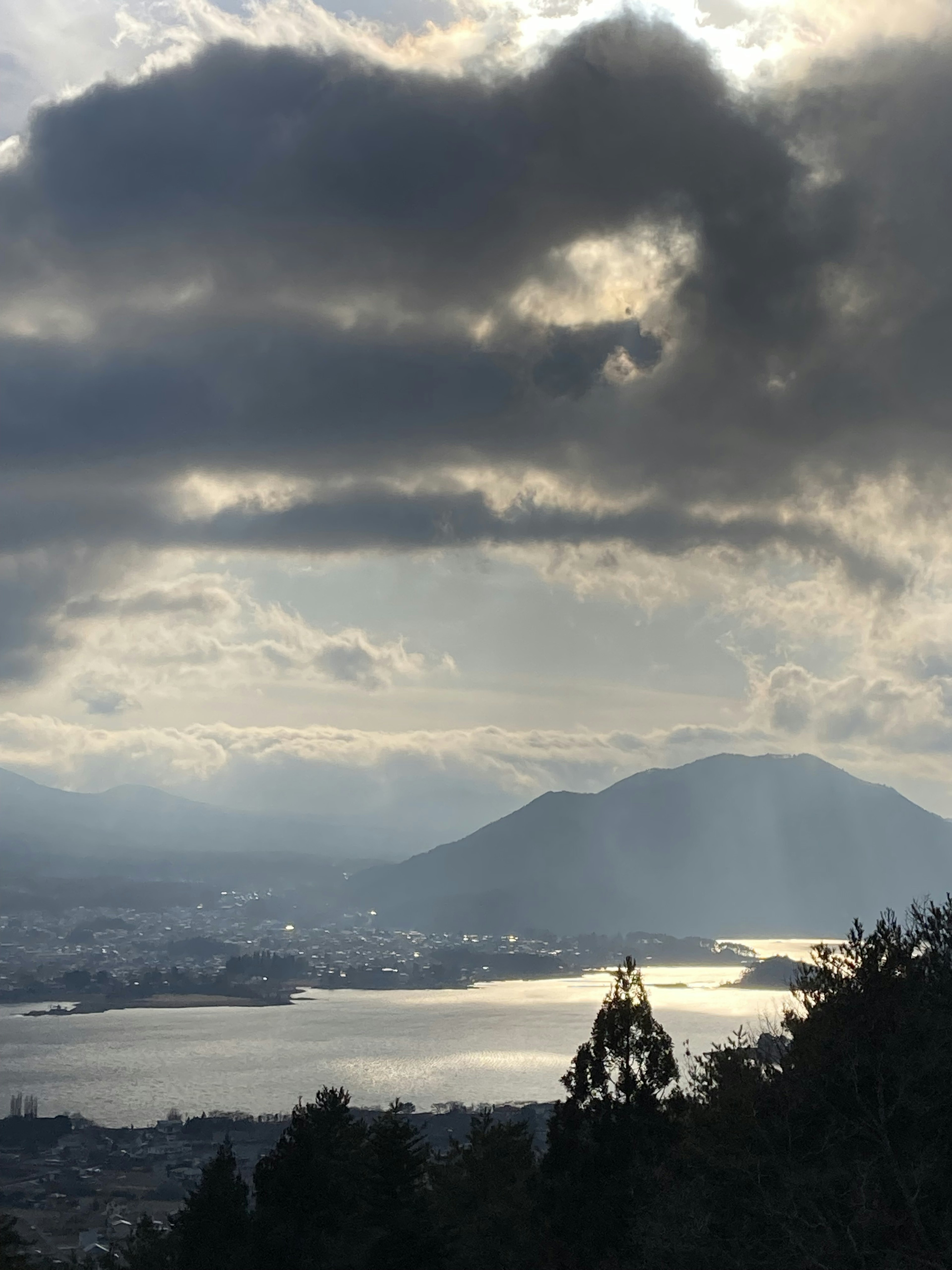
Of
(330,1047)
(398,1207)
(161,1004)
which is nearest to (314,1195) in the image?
(398,1207)

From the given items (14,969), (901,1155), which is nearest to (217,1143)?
(901,1155)

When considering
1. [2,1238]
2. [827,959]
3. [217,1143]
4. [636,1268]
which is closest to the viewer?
[636,1268]

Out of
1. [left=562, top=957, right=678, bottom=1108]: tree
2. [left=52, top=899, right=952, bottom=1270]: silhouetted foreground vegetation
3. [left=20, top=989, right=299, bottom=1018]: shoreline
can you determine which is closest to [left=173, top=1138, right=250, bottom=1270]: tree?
[left=52, top=899, right=952, bottom=1270]: silhouetted foreground vegetation

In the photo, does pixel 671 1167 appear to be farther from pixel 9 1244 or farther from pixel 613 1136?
pixel 9 1244

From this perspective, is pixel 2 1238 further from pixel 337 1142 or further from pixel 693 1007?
pixel 693 1007

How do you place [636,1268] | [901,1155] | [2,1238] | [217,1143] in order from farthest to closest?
1. [217,1143]
2. [2,1238]
3. [636,1268]
4. [901,1155]

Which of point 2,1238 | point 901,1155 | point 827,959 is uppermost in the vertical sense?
point 827,959
